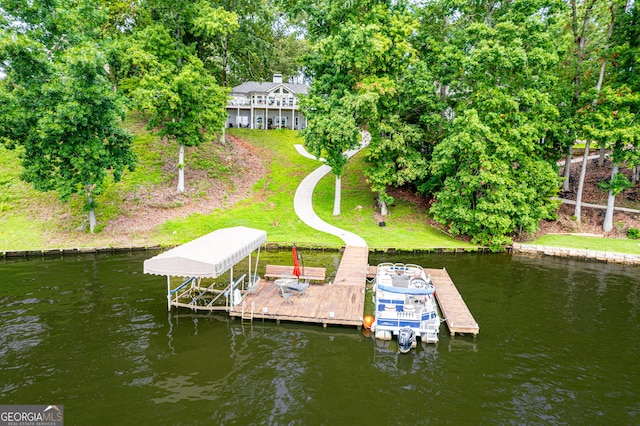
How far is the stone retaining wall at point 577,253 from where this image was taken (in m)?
29.2

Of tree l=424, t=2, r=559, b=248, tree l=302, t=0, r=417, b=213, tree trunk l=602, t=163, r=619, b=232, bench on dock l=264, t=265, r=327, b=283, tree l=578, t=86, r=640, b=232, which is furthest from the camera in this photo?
tree trunk l=602, t=163, r=619, b=232

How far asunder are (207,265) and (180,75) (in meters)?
23.8

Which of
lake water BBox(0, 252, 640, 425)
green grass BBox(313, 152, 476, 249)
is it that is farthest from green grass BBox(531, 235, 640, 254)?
lake water BBox(0, 252, 640, 425)

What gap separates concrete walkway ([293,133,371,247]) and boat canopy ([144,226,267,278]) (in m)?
13.0

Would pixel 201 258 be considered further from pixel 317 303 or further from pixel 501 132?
pixel 501 132

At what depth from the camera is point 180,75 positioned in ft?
111

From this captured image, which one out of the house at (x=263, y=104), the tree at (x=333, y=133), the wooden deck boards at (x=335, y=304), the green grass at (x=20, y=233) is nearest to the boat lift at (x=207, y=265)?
the wooden deck boards at (x=335, y=304)

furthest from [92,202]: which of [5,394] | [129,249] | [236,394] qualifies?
[236,394]

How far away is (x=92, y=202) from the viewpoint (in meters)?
31.1

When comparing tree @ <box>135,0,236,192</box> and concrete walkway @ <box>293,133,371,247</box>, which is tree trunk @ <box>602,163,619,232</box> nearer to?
concrete walkway @ <box>293,133,371,247</box>

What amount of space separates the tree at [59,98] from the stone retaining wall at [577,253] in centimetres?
3478

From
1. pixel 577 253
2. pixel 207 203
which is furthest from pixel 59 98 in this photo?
pixel 577 253

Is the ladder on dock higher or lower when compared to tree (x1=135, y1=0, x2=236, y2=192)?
lower

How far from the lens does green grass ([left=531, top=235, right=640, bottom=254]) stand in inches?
1212
